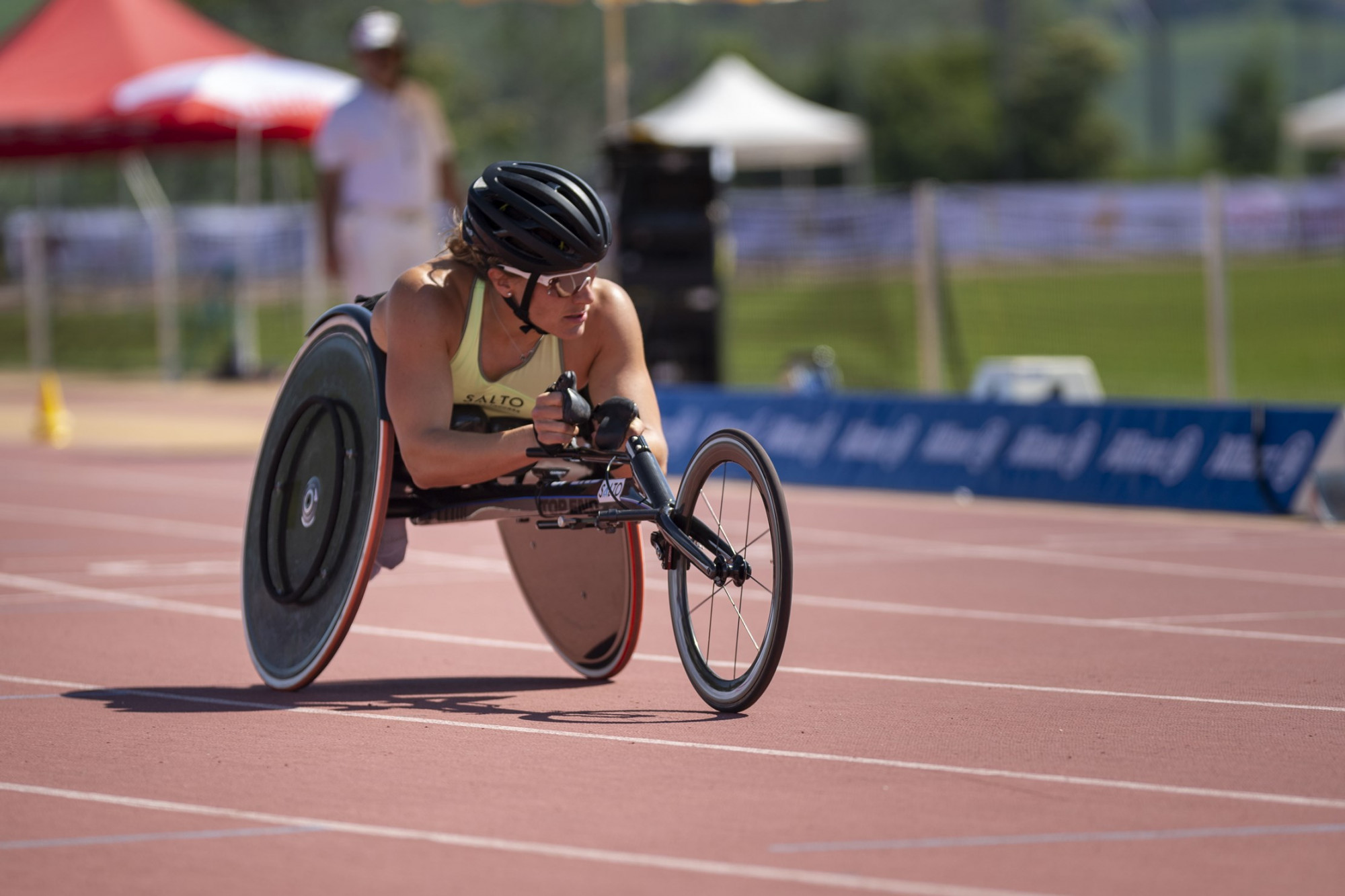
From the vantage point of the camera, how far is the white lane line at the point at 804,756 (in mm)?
5480

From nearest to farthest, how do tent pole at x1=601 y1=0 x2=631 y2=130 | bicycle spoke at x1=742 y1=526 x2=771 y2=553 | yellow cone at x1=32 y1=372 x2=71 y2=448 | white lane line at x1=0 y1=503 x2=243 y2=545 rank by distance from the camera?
1. bicycle spoke at x1=742 y1=526 x2=771 y2=553
2. white lane line at x1=0 y1=503 x2=243 y2=545
3. yellow cone at x1=32 y1=372 x2=71 y2=448
4. tent pole at x1=601 y1=0 x2=631 y2=130

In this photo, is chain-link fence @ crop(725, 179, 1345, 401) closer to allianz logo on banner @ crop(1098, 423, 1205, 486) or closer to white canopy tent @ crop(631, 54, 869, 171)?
white canopy tent @ crop(631, 54, 869, 171)

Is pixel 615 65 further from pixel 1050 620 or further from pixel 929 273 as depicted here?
pixel 1050 620

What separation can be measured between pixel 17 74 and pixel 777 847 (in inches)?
1043

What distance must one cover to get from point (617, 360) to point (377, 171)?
771 centimetres

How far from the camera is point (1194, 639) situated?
8492mm

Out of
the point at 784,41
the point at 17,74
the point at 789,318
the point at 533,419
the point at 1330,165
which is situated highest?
the point at 784,41

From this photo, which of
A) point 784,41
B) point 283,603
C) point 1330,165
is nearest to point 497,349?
point 283,603

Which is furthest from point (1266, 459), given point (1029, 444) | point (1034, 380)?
point (1034, 380)

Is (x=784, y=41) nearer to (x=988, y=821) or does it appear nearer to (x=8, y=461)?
(x=8, y=461)

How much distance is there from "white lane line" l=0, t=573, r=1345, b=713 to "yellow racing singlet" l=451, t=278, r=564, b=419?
1311 millimetres

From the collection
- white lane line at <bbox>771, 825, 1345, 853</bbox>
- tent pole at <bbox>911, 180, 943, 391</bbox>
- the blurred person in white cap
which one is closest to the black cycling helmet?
white lane line at <bbox>771, 825, 1345, 853</bbox>

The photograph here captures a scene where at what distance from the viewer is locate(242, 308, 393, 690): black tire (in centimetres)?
709

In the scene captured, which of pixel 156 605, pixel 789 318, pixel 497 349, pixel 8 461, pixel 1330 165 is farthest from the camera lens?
pixel 1330 165
